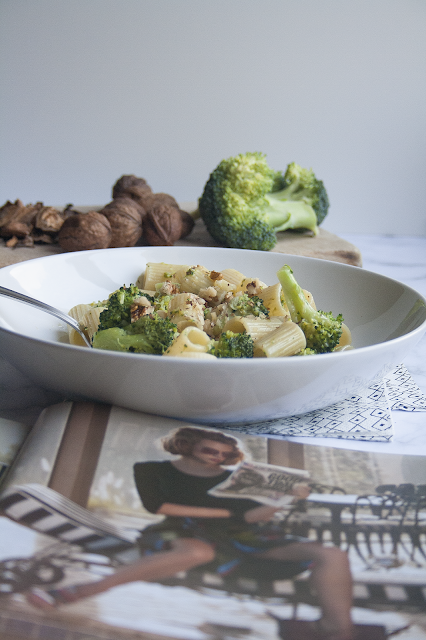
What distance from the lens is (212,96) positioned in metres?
4.19

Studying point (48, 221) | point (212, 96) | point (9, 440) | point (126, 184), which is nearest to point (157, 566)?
point (9, 440)

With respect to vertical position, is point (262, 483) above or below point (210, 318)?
below

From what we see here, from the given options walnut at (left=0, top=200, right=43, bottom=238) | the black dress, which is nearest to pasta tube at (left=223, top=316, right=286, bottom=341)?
the black dress

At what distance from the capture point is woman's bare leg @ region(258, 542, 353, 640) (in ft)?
1.89

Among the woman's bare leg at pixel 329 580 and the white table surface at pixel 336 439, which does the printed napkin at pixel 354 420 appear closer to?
the white table surface at pixel 336 439

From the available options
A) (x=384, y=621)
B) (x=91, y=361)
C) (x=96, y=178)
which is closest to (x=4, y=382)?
(x=91, y=361)

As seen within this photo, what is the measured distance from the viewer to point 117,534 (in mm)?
694

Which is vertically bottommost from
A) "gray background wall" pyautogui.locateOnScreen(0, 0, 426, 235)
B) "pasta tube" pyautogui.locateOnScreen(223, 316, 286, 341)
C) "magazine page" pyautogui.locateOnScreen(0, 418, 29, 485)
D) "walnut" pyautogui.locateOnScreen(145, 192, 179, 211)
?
"magazine page" pyautogui.locateOnScreen(0, 418, 29, 485)

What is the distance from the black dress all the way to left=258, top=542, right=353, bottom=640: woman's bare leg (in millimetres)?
13

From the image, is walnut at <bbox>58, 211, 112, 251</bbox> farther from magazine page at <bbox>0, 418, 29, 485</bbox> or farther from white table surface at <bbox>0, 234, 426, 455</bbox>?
magazine page at <bbox>0, 418, 29, 485</bbox>

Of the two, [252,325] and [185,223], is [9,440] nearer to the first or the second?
[252,325]

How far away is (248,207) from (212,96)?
2.19 m

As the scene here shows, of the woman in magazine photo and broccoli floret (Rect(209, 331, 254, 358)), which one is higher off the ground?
broccoli floret (Rect(209, 331, 254, 358))

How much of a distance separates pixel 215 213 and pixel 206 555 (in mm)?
1822
